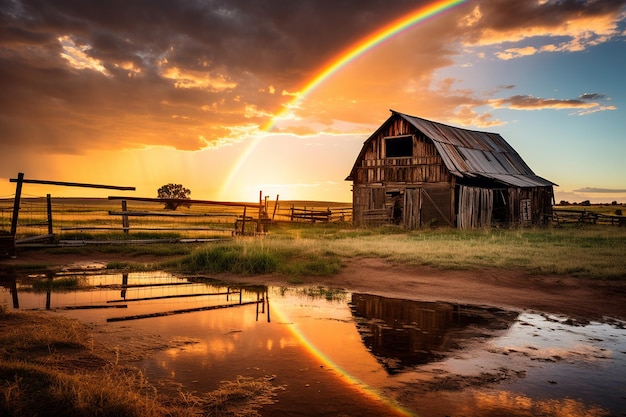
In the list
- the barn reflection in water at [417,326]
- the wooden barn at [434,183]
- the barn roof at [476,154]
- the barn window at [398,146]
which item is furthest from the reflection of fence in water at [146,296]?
the barn window at [398,146]

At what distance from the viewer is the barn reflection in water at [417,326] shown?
6359 mm

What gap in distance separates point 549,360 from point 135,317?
6727 mm

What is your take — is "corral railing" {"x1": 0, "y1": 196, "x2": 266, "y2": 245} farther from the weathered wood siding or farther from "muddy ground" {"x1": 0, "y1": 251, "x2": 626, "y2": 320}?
the weathered wood siding

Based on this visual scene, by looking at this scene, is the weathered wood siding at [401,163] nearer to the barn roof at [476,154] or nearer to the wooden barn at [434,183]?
the wooden barn at [434,183]

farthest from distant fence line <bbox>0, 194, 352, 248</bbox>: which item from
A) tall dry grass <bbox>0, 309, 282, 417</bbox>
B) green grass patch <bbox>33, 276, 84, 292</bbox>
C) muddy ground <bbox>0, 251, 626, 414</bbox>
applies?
tall dry grass <bbox>0, 309, 282, 417</bbox>

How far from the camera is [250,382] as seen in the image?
5.12 m

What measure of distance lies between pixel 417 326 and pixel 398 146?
2758 cm

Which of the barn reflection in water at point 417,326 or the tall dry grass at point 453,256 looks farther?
the tall dry grass at point 453,256

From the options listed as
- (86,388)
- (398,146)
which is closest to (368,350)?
(86,388)

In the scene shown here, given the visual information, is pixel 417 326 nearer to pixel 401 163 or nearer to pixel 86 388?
pixel 86 388

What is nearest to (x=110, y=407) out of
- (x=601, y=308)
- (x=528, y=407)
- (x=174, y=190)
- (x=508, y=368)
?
(x=528, y=407)

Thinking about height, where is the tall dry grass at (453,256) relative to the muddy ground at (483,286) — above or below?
above

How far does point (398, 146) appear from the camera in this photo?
A: 3425 centimetres

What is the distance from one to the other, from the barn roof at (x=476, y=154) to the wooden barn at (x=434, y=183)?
0.09 metres
